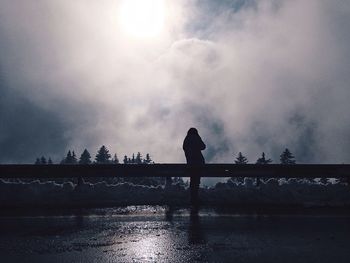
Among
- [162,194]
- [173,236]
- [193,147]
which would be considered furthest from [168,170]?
[173,236]

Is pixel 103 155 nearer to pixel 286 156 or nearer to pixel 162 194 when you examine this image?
pixel 286 156

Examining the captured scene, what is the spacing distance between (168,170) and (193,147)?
118 centimetres

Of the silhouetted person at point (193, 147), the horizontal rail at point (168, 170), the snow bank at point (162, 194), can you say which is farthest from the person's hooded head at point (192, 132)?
the snow bank at point (162, 194)

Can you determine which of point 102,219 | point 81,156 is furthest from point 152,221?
point 81,156

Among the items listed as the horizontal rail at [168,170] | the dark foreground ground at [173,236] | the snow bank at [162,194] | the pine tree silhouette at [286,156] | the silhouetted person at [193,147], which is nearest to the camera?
the dark foreground ground at [173,236]

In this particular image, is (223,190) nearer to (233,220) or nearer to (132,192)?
(132,192)

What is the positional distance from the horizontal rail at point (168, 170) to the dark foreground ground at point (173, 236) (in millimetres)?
2854

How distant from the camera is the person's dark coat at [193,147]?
41.3 ft

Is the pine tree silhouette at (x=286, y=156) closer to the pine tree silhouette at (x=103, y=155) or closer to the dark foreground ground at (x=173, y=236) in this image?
the pine tree silhouette at (x=103, y=155)

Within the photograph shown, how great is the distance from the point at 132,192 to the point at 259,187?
13.7 feet

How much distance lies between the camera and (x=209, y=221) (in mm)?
7930

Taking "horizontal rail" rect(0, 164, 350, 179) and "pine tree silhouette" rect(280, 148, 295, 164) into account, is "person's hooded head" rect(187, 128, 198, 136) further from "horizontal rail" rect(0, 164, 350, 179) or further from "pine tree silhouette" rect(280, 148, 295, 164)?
"pine tree silhouette" rect(280, 148, 295, 164)

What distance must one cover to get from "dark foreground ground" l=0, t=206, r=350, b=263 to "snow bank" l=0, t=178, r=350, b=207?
7.49ft

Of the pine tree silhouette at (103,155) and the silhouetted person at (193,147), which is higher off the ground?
the pine tree silhouette at (103,155)
